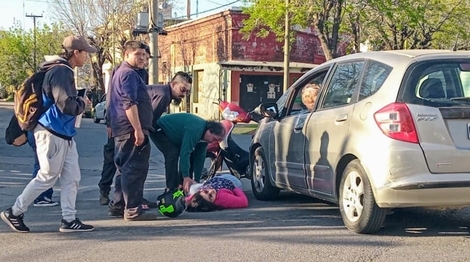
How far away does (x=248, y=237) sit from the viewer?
6332 millimetres


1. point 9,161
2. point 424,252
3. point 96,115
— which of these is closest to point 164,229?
point 424,252

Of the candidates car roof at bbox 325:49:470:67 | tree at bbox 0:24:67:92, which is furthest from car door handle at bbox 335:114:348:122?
tree at bbox 0:24:67:92

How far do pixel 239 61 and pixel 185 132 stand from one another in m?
28.1

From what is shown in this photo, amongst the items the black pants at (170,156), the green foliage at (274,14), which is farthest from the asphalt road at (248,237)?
the green foliage at (274,14)

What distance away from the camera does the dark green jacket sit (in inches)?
310

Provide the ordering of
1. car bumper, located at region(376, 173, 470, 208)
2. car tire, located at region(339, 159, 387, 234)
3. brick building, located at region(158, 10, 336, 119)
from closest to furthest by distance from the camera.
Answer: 1. car bumper, located at region(376, 173, 470, 208)
2. car tire, located at region(339, 159, 387, 234)
3. brick building, located at region(158, 10, 336, 119)

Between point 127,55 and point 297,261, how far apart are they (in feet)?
9.93

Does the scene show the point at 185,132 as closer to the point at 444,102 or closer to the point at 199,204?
the point at 199,204

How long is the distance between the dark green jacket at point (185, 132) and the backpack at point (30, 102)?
193cm

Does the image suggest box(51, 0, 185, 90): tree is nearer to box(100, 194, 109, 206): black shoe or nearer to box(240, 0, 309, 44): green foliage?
box(240, 0, 309, 44): green foliage

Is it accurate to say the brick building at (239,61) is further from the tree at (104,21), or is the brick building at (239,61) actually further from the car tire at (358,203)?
the car tire at (358,203)

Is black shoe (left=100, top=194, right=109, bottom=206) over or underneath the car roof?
underneath

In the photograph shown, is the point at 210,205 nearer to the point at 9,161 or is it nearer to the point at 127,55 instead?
the point at 127,55

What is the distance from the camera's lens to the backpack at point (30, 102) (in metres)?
6.38
